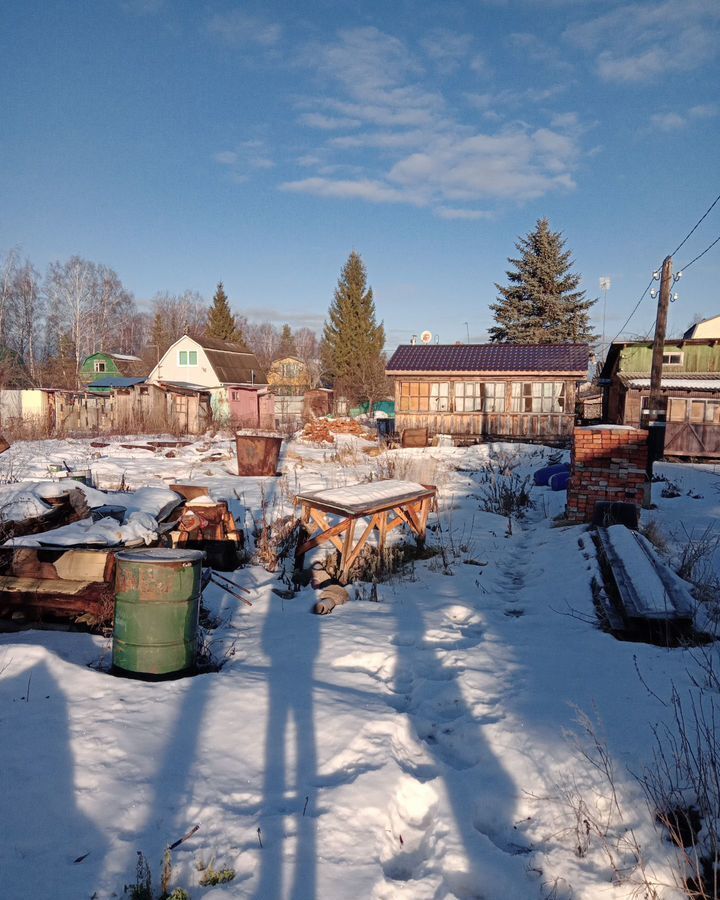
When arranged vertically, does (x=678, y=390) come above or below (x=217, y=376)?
below

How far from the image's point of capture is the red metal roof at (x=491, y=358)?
2133cm

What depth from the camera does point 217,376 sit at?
3328 cm

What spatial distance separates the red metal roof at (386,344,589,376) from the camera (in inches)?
840

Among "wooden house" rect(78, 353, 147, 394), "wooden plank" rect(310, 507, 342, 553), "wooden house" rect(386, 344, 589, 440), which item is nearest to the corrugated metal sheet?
"wooden house" rect(386, 344, 589, 440)

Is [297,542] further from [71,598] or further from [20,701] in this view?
[20,701]

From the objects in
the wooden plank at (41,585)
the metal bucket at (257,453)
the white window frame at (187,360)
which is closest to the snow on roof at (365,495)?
the wooden plank at (41,585)

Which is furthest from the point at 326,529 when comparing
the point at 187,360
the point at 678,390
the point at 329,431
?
the point at 187,360

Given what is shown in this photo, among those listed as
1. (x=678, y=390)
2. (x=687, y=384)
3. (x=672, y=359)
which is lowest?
(x=678, y=390)

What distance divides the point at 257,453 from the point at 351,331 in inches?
1437

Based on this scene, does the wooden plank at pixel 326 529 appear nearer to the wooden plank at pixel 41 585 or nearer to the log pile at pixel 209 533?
the log pile at pixel 209 533

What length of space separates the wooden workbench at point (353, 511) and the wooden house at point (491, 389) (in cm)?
1458

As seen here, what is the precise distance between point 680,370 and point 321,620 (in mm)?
22849

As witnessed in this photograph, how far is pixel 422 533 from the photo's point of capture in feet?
25.8

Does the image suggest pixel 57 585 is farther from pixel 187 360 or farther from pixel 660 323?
pixel 187 360
